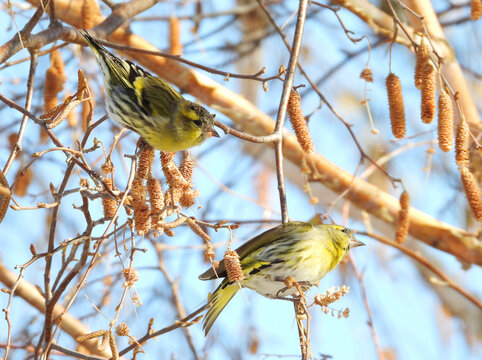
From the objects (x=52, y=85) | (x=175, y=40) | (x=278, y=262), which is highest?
(x=175, y=40)

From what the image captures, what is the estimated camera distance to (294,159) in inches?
161

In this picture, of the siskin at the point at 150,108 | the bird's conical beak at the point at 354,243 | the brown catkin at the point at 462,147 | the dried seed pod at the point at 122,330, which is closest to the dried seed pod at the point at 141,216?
the dried seed pod at the point at 122,330

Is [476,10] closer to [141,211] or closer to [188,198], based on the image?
[188,198]

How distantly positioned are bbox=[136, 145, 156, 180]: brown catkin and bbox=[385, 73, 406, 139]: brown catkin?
108cm

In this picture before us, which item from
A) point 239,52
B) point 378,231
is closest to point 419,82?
point 239,52

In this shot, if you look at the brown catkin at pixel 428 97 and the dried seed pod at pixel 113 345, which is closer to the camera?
the dried seed pod at pixel 113 345

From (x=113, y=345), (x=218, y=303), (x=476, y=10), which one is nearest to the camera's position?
(x=113, y=345)

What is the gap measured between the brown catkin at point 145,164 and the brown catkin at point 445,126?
1.21 meters

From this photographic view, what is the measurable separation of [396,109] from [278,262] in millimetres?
931

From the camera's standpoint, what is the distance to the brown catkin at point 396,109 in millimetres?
3029

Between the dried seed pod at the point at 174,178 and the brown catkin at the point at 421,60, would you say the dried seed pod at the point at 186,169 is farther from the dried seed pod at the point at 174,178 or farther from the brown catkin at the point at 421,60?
the brown catkin at the point at 421,60

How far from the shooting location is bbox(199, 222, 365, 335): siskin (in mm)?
3326

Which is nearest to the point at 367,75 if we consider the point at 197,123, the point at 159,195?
the point at 197,123

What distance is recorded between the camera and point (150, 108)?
10.5 feet
